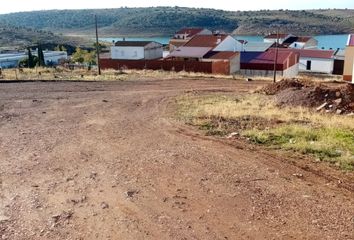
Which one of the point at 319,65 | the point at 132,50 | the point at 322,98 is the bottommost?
the point at 319,65

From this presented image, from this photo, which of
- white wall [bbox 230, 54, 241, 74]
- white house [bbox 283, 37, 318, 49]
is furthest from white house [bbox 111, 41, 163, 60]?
white house [bbox 283, 37, 318, 49]

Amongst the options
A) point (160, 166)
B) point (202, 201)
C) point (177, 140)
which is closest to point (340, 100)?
point (177, 140)

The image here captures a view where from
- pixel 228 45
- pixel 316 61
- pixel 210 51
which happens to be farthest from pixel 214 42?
pixel 316 61

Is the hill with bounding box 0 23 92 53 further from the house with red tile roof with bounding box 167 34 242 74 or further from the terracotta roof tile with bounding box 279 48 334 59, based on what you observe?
the terracotta roof tile with bounding box 279 48 334 59

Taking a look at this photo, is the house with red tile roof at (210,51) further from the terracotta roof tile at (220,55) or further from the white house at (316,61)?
the white house at (316,61)

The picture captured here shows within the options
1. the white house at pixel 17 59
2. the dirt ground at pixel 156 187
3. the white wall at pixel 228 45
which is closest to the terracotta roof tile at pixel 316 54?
the white wall at pixel 228 45

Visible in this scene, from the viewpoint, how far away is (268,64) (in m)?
46.5

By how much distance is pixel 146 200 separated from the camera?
919 centimetres

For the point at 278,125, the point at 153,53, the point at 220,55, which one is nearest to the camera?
the point at 278,125

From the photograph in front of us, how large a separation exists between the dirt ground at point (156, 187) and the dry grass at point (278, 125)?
0.75m

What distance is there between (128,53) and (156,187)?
50621 millimetres

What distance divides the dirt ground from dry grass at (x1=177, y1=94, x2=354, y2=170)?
2.46ft

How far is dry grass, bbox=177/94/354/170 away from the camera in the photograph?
1240cm

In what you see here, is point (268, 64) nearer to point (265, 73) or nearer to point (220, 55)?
point (265, 73)
